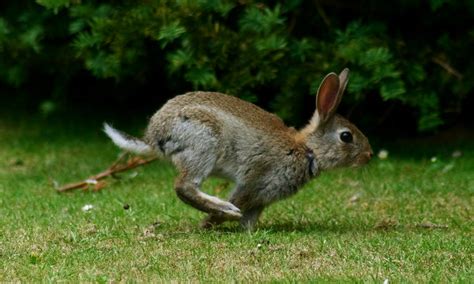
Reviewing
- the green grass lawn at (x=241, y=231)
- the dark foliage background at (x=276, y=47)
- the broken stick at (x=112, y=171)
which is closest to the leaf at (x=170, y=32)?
the dark foliage background at (x=276, y=47)

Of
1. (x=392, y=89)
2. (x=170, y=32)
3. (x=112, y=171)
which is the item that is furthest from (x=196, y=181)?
(x=392, y=89)

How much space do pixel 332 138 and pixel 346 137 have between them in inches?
3.8

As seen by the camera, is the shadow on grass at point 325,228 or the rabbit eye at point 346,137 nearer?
the shadow on grass at point 325,228

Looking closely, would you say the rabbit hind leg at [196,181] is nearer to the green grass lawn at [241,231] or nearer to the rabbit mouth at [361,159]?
the green grass lawn at [241,231]

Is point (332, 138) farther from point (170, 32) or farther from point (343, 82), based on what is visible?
point (170, 32)

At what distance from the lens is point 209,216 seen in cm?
634

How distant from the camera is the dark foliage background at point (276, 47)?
8781 mm

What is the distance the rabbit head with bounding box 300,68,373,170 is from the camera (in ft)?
21.2

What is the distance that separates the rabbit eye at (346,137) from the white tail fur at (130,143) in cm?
123

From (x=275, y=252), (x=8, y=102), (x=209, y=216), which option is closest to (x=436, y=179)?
(x=209, y=216)

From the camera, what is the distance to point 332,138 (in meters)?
6.54

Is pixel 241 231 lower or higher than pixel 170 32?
lower

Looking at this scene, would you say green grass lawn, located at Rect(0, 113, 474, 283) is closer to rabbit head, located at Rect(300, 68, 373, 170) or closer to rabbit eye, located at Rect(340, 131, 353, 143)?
rabbit head, located at Rect(300, 68, 373, 170)

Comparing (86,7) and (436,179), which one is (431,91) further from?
(86,7)
